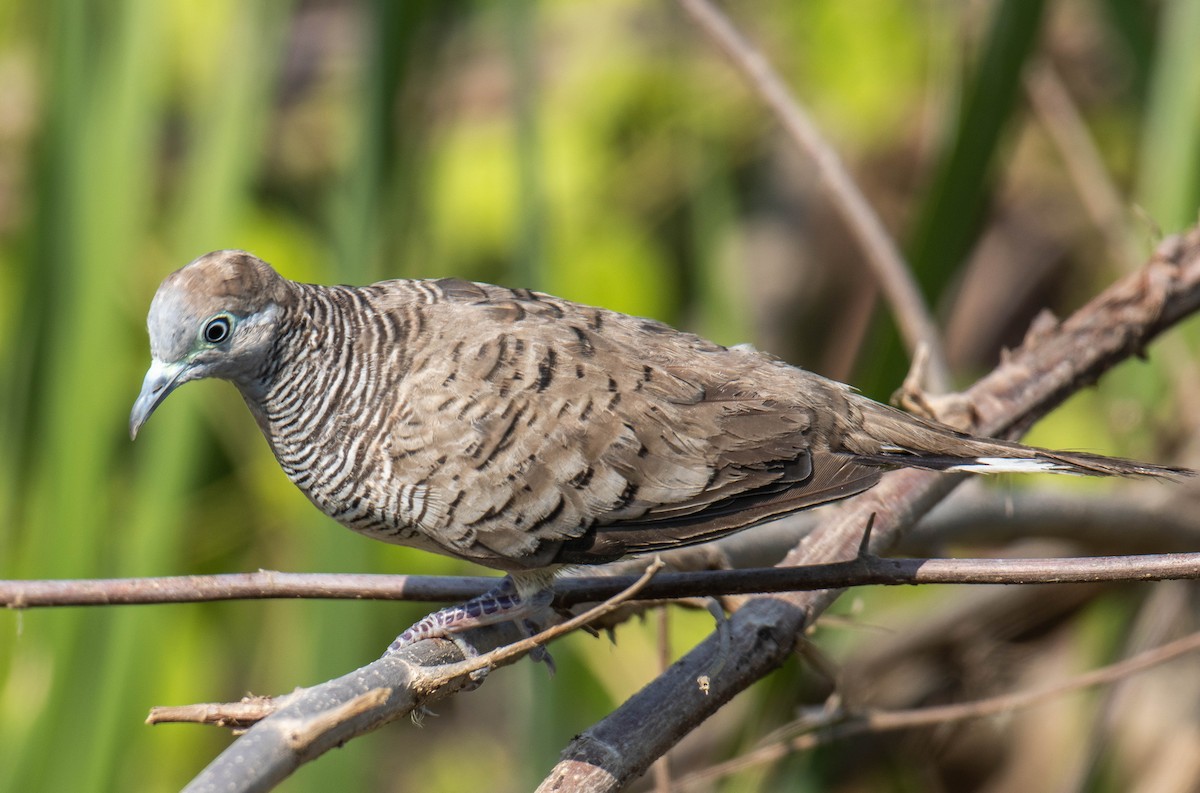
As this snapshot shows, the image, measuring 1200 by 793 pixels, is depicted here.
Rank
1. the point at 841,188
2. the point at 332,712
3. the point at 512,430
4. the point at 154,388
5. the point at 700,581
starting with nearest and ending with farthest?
the point at 332,712, the point at 700,581, the point at 154,388, the point at 512,430, the point at 841,188

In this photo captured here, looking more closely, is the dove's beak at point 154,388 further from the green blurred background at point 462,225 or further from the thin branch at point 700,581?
the green blurred background at point 462,225

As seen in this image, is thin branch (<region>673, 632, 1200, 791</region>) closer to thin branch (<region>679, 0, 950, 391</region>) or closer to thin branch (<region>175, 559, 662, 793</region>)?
thin branch (<region>679, 0, 950, 391</region>)

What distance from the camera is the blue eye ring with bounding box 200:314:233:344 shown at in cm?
209

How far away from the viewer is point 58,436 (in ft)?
8.27

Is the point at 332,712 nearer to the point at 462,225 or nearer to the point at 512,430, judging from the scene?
the point at 512,430

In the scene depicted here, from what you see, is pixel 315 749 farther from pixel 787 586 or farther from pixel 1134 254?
pixel 1134 254

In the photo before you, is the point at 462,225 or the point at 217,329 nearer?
the point at 217,329

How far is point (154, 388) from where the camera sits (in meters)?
2.05

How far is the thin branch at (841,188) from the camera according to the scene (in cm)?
262

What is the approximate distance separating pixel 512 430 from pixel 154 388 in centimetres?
58

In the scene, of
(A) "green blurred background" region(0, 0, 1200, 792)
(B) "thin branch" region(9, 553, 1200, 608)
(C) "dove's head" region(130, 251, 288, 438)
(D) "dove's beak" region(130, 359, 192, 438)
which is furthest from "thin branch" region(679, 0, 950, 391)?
(D) "dove's beak" region(130, 359, 192, 438)

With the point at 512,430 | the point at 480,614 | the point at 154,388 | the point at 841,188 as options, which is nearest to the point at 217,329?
the point at 154,388

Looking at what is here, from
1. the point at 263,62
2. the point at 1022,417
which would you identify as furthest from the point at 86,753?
the point at 1022,417

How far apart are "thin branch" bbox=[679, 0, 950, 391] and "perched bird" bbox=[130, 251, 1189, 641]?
1.37 feet
